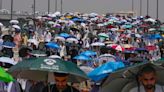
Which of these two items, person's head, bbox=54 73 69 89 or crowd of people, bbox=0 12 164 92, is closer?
person's head, bbox=54 73 69 89

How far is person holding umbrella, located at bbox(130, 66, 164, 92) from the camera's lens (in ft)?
21.2

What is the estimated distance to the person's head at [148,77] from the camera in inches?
255

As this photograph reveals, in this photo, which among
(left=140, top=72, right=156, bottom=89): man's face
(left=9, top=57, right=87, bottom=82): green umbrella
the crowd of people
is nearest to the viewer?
(left=140, top=72, right=156, bottom=89): man's face

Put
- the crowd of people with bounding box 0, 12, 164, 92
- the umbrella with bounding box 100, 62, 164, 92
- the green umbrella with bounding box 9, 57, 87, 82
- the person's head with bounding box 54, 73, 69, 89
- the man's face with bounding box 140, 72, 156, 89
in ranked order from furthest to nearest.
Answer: the crowd of people with bounding box 0, 12, 164, 92, the green umbrella with bounding box 9, 57, 87, 82, the person's head with bounding box 54, 73, 69, 89, the umbrella with bounding box 100, 62, 164, 92, the man's face with bounding box 140, 72, 156, 89

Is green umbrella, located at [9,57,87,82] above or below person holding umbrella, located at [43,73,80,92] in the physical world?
above

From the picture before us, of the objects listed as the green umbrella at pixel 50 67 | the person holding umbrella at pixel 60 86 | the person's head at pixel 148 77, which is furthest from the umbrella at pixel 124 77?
the person holding umbrella at pixel 60 86

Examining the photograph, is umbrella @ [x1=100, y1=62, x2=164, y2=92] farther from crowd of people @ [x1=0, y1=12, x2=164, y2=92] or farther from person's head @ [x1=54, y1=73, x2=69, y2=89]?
person's head @ [x1=54, y1=73, x2=69, y2=89]

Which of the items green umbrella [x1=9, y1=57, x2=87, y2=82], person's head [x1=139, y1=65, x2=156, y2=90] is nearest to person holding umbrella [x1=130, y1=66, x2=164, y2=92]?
person's head [x1=139, y1=65, x2=156, y2=90]

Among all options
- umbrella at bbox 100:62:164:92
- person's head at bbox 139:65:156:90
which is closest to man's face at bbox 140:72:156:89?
person's head at bbox 139:65:156:90

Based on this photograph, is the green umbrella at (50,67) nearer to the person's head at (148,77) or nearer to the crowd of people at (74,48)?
the crowd of people at (74,48)

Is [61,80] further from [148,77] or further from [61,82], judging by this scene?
[148,77]

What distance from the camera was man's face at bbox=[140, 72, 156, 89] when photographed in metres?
6.46

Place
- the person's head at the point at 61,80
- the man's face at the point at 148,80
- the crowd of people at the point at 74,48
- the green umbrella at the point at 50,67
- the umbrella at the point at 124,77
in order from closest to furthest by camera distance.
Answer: the man's face at the point at 148,80
the umbrella at the point at 124,77
the person's head at the point at 61,80
the green umbrella at the point at 50,67
the crowd of people at the point at 74,48

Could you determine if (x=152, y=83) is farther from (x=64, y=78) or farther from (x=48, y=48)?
(x=48, y=48)
